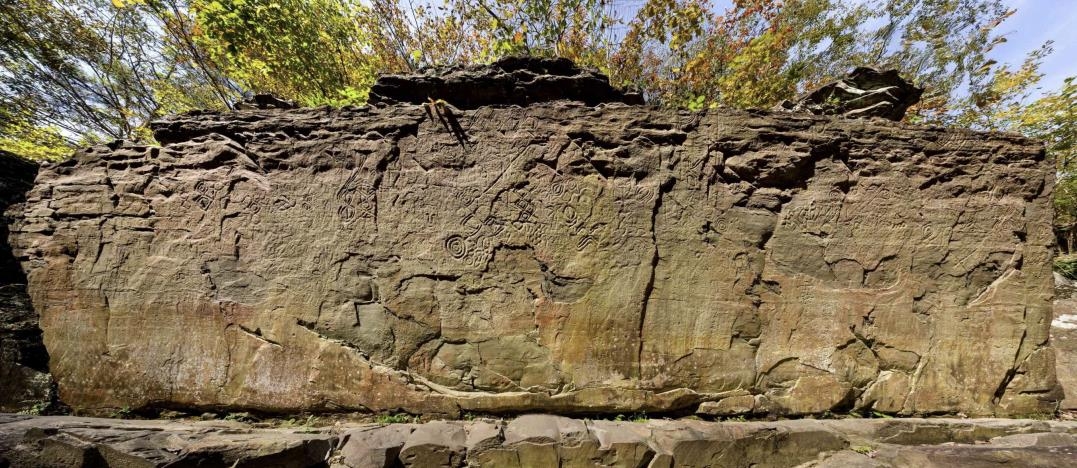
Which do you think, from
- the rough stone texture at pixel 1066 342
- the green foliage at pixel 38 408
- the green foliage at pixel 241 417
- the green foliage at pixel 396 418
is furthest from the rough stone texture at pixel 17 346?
the rough stone texture at pixel 1066 342

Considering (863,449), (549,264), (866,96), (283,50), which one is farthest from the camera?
(283,50)

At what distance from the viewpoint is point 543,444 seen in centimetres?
258

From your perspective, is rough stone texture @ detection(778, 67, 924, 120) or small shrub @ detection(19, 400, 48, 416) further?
rough stone texture @ detection(778, 67, 924, 120)

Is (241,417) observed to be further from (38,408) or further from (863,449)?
(863,449)

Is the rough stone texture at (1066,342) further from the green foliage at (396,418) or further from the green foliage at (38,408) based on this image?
the green foliage at (38,408)

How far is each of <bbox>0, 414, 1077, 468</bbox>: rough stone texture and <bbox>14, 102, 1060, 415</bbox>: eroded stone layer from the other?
0.20 metres

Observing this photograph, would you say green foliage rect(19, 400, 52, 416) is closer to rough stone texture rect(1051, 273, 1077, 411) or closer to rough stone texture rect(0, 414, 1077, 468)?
rough stone texture rect(0, 414, 1077, 468)

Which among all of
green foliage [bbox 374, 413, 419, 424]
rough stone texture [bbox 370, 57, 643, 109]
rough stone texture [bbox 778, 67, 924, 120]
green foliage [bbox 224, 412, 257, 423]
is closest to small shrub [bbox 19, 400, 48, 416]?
green foliage [bbox 224, 412, 257, 423]

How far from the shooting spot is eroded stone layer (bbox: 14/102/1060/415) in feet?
9.54

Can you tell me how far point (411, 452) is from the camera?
2545 millimetres

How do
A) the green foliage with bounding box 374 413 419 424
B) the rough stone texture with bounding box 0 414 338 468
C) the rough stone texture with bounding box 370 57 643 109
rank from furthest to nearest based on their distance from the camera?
the rough stone texture with bounding box 370 57 643 109, the green foliage with bounding box 374 413 419 424, the rough stone texture with bounding box 0 414 338 468

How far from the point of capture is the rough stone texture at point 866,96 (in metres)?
3.78

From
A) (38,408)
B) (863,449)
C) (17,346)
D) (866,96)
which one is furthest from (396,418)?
(866,96)

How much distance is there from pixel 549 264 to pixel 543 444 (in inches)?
48.4
